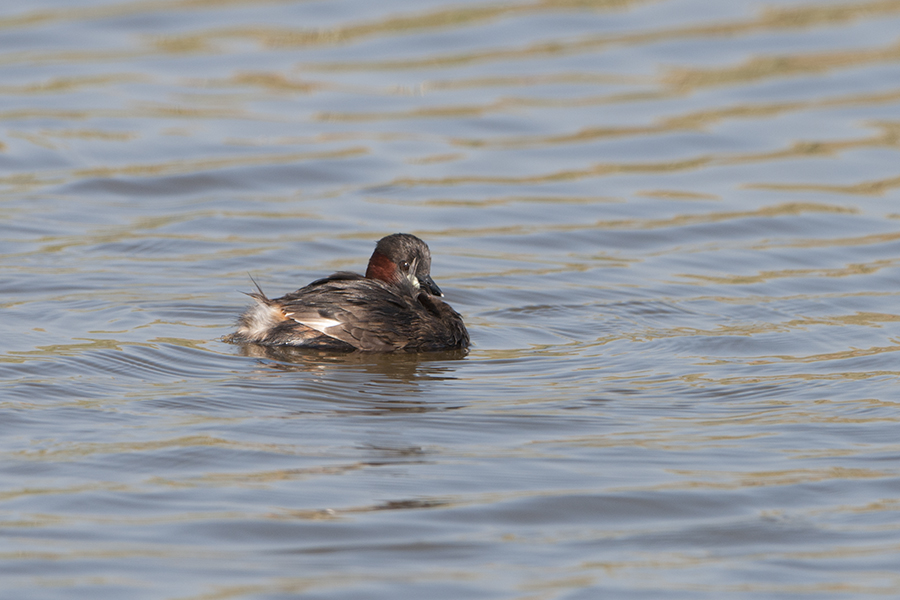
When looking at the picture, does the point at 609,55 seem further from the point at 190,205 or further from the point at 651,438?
the point at 651,438

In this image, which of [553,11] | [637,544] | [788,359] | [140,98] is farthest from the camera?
[553,11]

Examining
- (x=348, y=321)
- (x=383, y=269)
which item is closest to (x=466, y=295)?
(x=383, y=269)

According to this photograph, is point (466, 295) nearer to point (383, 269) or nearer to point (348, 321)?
Result: point (383, 269)

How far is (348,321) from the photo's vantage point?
880 centimetres

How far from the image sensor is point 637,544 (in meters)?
5.89

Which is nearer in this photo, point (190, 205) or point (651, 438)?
point (651, 438)

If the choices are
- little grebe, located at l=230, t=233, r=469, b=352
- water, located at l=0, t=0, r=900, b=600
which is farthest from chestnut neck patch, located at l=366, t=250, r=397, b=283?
water, located at l=0, t=0, r=900, b=600

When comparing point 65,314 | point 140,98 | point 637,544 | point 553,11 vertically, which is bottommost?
point 637,544

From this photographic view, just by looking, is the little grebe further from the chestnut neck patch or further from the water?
the chestnut neck patch

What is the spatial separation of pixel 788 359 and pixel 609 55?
10.8 metres

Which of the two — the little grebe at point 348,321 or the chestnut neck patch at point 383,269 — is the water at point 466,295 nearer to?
the little grebe at point 348,321

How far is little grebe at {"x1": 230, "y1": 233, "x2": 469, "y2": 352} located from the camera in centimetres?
880

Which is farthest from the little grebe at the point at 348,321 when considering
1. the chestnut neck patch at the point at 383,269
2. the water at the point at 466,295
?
the chestnut neck patch at the point at 383,269

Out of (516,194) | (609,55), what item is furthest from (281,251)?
(609,55)
